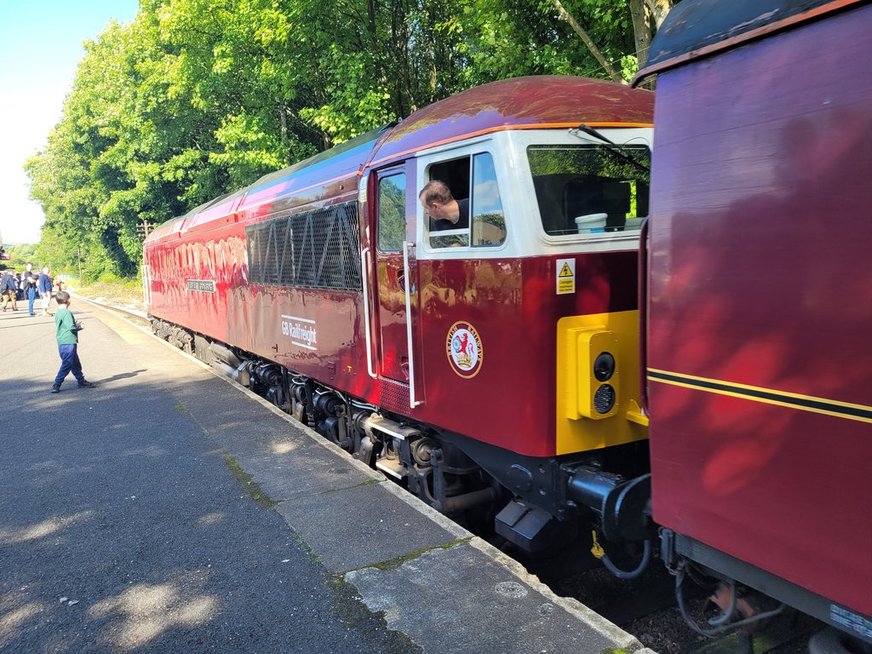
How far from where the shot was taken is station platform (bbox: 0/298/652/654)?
131 inches

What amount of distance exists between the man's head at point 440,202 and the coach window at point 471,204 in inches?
1.3

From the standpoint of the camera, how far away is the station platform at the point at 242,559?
3316 mm

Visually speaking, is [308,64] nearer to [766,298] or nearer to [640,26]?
[640,26]

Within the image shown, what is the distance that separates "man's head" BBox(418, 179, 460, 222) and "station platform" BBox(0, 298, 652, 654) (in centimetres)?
211

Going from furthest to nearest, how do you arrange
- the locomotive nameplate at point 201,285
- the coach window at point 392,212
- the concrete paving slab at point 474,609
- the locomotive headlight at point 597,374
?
the locomotive nameplate at point 201,285, the coach window at point 392,212, the locomotive headlight at point 597,374, the concrete paving slab at point 474,609

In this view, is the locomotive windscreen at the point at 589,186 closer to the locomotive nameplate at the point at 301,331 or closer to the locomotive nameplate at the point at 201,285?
the locomotive nameplate at the point at 301,331

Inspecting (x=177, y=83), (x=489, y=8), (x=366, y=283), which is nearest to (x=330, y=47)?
(x=489, y=8)

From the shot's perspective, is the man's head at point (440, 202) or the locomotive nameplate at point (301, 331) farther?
the locomotive nameplate at point (301, 331)

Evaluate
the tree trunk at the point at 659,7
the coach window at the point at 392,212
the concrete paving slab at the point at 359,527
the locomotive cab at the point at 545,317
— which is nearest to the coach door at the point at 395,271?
the coach window at the point at 392,212

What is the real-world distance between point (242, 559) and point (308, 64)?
12001 millimetres

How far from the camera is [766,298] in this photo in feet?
7.66

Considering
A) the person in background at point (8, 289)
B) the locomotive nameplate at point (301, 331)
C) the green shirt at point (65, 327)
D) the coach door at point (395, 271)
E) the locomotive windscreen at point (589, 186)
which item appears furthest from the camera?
the person in background at point (8, 289)

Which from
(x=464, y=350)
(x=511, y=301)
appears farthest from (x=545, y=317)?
(x=464, y=350)

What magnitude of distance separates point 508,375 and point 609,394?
58 cm
